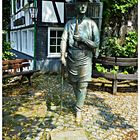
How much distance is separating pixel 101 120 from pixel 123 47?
14.1 feet

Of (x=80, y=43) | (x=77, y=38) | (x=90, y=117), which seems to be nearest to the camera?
(x=77, y=38)

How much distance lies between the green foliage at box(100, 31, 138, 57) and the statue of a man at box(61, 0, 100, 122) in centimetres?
435

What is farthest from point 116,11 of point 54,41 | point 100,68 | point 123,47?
point 54,41

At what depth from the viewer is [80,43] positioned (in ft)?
14.8

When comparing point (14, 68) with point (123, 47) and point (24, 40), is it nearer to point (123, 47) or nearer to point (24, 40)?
point (123, 47)

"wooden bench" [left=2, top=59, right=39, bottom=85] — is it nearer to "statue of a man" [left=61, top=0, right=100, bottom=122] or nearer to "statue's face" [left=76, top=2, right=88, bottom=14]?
"statue of a man" [left=61, top=0, right=100, bottom=122]

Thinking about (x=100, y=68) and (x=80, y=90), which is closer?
(x=80, y=90)

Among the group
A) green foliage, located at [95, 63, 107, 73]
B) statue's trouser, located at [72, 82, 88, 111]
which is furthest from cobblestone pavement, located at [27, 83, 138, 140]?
green foliage, located at [95, 63, 107, 73]

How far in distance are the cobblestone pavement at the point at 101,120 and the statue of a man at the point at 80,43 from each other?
2.54ft

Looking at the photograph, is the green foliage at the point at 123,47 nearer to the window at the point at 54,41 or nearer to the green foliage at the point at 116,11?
the green foliage at the point at 116,11

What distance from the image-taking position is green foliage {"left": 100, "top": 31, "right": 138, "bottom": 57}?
8789mm

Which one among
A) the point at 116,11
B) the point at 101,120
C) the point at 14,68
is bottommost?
the point at 101,120

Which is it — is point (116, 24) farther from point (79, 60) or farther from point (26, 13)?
point (26, 13)

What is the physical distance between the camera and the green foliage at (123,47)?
879 cm
